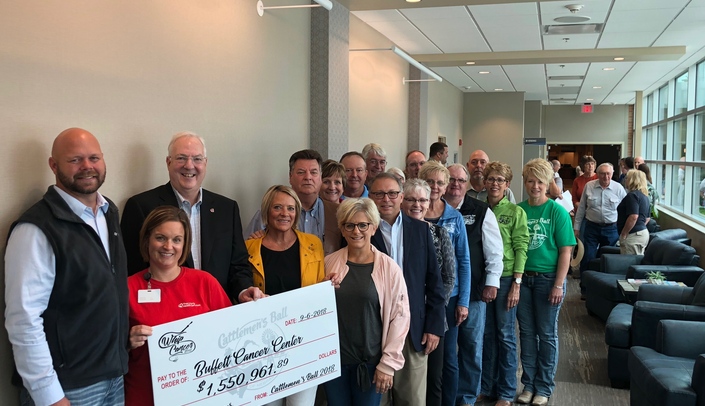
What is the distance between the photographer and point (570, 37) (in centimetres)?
779

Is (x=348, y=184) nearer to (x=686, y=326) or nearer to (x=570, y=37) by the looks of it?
(x=686, y=326)

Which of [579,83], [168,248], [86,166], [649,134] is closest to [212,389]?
[168,248]

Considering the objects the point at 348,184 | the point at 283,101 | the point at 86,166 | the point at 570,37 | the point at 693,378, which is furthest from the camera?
the point at 570,37

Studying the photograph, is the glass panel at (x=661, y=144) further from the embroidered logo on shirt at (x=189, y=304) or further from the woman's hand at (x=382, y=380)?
the embroidered logo on shirt at (x=189, y=304)

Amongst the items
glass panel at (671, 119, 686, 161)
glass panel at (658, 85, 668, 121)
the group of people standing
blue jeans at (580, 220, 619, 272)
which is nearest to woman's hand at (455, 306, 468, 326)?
the group of people standing

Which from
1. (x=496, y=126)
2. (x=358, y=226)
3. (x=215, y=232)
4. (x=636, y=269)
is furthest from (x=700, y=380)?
(x=496, y=126)

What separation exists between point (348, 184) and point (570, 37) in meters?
4.77

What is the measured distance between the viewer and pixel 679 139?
1212 cm

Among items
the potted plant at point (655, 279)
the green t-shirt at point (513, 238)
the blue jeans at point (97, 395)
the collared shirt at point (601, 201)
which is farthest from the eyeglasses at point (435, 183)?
the collared shirt at point (601, 201)

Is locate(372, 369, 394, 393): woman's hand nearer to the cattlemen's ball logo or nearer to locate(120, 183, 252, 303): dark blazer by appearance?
locate(120, 183, 252, 303): dark blazer

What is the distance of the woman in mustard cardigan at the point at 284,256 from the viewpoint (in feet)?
10.1

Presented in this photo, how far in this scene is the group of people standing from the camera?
2174 mm

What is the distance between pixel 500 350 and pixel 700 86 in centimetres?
813

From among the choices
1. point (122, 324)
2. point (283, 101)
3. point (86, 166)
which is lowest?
point (122, 324)
